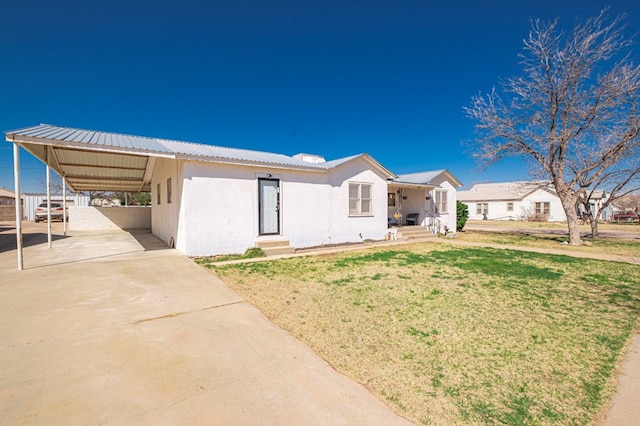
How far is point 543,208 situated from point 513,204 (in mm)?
2815

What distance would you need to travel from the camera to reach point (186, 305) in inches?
167

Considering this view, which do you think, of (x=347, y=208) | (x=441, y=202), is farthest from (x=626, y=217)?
(x=347, y=208)

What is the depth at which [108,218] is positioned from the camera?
1773 centimetres

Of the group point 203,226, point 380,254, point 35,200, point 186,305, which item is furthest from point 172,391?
point 35,200

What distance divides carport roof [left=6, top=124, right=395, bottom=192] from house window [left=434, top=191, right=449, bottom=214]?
585 centimetres

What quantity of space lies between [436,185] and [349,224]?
7868 millimetres

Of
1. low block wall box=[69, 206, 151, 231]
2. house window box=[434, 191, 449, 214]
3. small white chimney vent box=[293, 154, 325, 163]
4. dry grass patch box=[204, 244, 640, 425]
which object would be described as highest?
small white chimney vent box=[293, 154, 325, 163]

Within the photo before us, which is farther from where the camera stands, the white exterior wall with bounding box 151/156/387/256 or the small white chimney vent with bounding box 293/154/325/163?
the small white chimney vent with bounding box 293/154/325/163

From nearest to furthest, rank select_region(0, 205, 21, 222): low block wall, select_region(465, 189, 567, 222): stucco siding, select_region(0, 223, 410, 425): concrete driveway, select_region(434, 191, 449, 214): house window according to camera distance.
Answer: select_region(0, 223, 410, 425): concrete driveway < select_region(434, 191, 449, 214): house window < select_region(0, 205, 21, 222): low block wall < select_region(465, 189, 567, 222): stucco siding

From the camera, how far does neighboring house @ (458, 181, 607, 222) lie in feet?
99.6

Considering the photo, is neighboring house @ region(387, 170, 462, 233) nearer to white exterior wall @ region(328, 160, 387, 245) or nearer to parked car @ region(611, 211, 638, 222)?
white exterior wall @ region(328, 160, 387, 245)

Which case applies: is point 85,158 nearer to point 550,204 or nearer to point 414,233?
point 414,233

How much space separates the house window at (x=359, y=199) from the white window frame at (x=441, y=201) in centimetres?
662

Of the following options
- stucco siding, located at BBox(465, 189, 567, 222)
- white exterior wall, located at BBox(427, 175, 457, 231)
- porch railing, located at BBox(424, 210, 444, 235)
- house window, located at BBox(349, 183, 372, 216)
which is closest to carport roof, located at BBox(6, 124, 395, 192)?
house window, located at BBox(349, 183, 372, 216)
